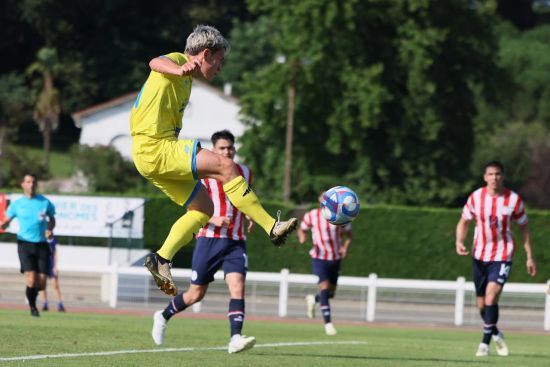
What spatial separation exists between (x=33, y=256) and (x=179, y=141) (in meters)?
9.41

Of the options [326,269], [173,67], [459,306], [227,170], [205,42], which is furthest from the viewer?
[459,306]

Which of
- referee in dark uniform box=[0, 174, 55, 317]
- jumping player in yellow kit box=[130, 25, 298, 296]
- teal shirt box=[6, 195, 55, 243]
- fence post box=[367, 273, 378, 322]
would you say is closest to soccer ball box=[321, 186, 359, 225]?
jumping player in yellow kit box=[130, 25, 298, 296]

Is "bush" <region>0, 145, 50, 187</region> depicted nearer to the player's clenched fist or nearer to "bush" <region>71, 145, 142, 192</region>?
"bush" <region>71, 145, 142, 192</region>

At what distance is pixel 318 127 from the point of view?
47.7 meters

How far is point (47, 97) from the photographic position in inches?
→ 2758

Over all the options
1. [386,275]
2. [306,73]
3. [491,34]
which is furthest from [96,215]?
[491,34]

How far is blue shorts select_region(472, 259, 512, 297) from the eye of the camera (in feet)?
47.7

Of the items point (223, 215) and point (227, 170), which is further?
point (223, 215)

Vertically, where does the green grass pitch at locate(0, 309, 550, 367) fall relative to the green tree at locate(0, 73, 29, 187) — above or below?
below

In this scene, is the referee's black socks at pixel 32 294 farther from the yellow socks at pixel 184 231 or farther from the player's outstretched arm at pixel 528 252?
the yellow socks at pixel 184 231

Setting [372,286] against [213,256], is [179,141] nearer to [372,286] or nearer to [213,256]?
[213,256]

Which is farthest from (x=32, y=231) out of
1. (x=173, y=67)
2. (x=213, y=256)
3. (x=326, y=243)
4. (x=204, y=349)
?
(x=173, y=67)

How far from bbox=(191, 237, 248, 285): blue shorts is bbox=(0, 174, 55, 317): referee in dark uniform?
18.5ft

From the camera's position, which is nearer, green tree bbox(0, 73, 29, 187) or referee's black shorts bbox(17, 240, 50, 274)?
referee's black shorts bbox(17, 240, 50, 274)
